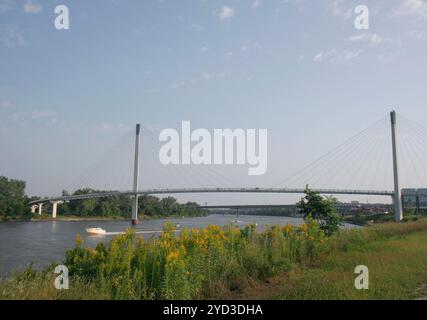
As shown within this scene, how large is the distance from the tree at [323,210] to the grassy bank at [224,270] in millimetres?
3266

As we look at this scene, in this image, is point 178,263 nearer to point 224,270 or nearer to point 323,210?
point 224,270

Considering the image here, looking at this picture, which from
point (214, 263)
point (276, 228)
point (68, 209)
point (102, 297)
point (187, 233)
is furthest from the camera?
point (68, 209)

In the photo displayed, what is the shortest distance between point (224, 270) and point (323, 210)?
6632 millimetres

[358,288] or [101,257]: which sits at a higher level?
[101,257]

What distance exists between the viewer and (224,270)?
665cm

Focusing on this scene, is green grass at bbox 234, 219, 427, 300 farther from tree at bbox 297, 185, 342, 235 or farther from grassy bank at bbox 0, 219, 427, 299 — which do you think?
tree at bbox 297, 185, 342, 235

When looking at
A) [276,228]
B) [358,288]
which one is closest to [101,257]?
[358,288]

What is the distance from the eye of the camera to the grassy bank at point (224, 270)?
16.6ft

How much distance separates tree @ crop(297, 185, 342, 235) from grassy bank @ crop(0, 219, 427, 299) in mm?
3266

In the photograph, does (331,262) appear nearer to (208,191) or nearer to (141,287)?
(141,287)

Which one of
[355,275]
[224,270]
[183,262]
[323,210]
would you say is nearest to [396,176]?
[323,210]
